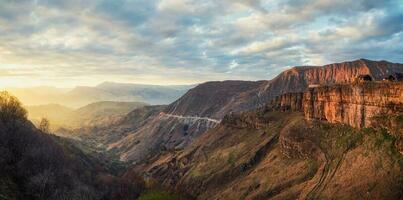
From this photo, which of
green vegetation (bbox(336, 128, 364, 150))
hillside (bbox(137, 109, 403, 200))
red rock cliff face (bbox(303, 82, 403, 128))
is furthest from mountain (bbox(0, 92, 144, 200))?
red rock cliff face (bbox(303, 82, 403, 128))

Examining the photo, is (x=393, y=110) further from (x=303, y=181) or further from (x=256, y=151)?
(x=256, y=151)

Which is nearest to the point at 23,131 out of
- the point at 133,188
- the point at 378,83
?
the point at 133,188

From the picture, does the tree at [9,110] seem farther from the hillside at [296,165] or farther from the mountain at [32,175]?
the hillside at [296,165]

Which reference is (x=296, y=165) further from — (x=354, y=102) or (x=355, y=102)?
(x=355, y=102)

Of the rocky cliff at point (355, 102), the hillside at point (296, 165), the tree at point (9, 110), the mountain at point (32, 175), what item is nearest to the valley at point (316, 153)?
the hillside at point (296, 165)

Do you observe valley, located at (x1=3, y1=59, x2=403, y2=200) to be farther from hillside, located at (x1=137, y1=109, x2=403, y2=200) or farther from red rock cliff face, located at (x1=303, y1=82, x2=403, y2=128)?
red rock cliff face, located at (x1=303, y1=82, x2=403, y2=128)
